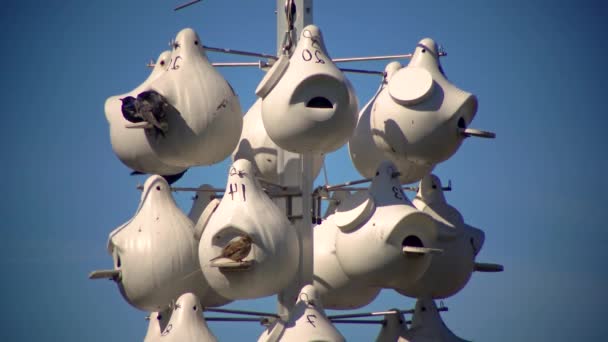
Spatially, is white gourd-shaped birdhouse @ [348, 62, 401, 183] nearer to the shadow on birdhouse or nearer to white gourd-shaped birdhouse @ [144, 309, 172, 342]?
the shadow on birdhouse

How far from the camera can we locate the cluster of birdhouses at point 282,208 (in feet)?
66.2

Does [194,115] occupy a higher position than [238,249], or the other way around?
[194,115]

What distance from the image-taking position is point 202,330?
20516 millimetres

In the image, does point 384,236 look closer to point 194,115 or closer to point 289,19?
point 194,115

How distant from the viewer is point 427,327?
856 inches

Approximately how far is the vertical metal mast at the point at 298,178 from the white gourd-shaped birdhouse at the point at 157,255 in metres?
1.21

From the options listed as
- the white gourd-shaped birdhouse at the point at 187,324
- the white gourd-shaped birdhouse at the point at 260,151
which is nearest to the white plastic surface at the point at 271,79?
the white gourd-shaped birdhouse at the point at 260,151

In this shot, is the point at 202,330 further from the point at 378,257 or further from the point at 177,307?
the point at 378,257

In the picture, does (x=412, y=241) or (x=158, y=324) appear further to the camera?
(x=158, y=324)

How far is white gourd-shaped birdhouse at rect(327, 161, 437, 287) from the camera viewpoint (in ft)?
66.4

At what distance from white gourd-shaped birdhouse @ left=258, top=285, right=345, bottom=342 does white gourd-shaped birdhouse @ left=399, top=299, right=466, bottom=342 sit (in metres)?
1.91

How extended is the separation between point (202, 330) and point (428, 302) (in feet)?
10.8

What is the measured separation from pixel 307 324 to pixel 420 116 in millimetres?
3228

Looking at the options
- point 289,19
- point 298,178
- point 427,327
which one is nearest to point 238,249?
point 298,178
